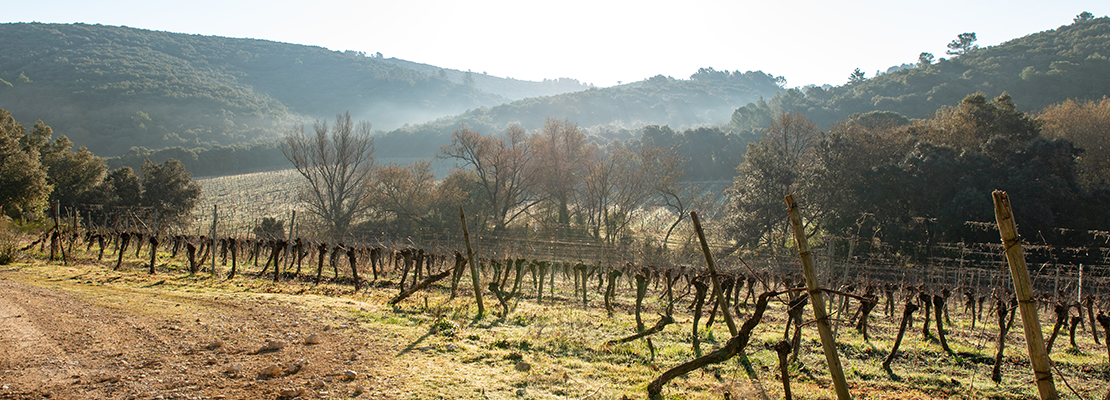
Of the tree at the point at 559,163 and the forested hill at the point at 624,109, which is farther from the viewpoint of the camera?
the forested hill at the point at 624,109

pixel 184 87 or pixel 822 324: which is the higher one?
pixel 184 87

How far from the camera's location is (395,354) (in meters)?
6.43

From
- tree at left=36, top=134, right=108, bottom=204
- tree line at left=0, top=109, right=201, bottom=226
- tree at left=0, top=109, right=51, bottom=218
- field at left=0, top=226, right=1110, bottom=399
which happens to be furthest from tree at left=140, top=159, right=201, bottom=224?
field at left=0, top=226, right=1110, bottom=399

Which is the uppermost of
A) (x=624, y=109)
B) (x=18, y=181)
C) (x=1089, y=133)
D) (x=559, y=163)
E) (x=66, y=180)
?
(x=624, y=109)

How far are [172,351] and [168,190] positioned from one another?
1389 inches

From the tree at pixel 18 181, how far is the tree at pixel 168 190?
987 cm

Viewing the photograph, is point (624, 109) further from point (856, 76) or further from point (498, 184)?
point (498, 184)

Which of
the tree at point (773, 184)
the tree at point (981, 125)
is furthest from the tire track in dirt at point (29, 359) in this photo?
the tree at point (981, 125)

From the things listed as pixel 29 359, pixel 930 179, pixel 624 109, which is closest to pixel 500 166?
pixel 930 179

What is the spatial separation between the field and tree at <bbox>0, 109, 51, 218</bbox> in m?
15.7

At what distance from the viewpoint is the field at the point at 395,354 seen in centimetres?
499

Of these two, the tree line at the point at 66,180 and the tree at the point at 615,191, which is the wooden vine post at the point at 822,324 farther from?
the tree at the point at 615,191

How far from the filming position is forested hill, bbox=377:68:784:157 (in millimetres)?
84988

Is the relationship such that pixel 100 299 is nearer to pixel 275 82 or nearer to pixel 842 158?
pixel 842 158
